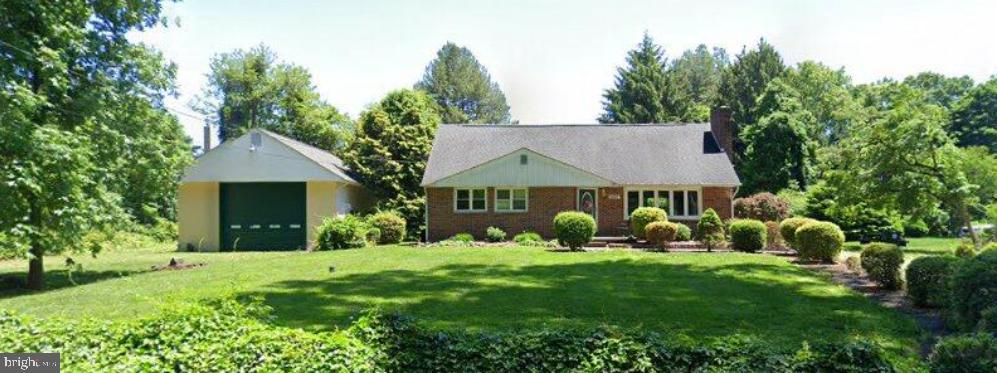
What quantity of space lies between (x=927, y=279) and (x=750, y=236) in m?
10.9

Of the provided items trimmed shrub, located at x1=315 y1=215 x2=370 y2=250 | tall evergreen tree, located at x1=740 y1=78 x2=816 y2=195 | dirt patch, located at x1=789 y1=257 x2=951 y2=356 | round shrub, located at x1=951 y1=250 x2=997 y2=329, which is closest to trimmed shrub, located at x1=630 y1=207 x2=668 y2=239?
dirt patch, located at x1=789 y1=257 x2=951 y2=356

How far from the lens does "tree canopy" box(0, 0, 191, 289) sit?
44.0ft

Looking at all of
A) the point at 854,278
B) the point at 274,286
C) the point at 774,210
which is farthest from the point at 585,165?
the point at 274,286

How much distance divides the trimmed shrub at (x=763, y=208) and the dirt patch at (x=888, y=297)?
11.2 meters

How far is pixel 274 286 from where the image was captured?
1353cm

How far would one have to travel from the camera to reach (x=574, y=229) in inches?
869

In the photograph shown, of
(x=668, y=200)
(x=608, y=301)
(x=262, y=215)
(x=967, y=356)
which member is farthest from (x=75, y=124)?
(x=668, y=200)

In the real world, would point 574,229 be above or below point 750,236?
above

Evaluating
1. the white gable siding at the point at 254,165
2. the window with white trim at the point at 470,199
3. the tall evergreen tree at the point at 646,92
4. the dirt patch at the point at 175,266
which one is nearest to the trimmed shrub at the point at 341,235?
the white gable siding at the point at 254,165

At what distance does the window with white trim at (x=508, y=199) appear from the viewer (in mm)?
28219

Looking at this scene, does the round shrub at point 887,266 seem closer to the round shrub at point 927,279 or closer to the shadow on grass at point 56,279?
the round shrub at point 927,279

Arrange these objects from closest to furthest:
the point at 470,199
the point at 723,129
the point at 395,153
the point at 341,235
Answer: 1. the point at 341,235
2. the point at 470,199
3. the point at 723,129
4. the point at 395,153

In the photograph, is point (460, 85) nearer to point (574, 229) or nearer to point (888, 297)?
point (574, 229)

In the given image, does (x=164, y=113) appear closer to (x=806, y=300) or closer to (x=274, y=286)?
(x=274, y=286)
